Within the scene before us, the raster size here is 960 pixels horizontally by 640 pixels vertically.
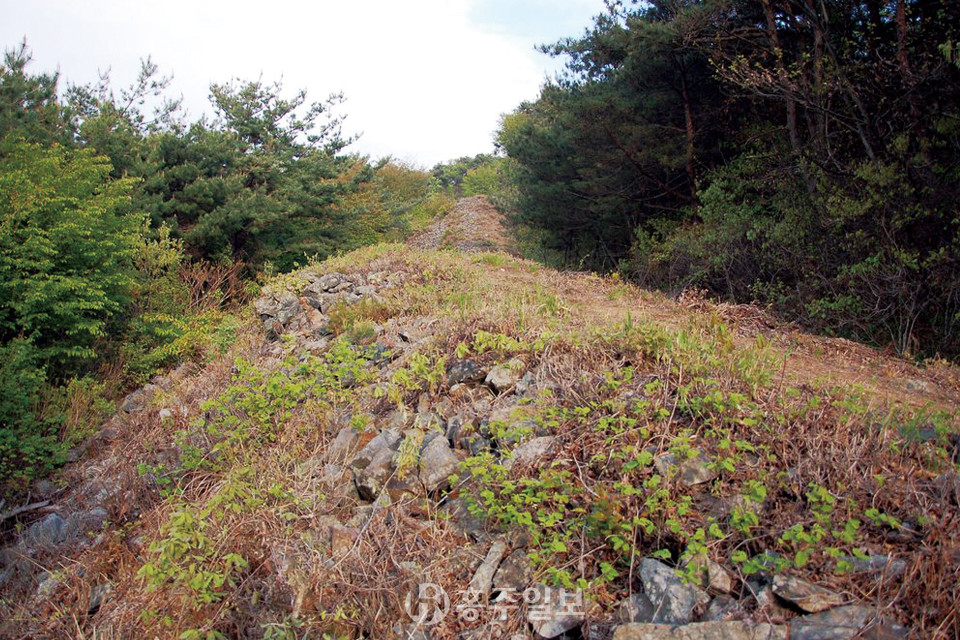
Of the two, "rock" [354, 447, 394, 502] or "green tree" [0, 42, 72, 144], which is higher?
"green tree" [0, 42, 72, 144]

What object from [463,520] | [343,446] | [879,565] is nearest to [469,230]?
[343,446]

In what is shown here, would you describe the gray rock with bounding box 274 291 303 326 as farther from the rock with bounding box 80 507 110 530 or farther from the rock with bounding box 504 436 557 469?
the rock with bounding box 504 436 557 469

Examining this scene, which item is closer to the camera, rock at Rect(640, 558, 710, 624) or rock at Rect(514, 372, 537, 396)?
rock at Rect(640, 558, 710, 624)

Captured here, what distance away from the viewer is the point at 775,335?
6.36 meters

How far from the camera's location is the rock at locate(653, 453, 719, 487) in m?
3.00

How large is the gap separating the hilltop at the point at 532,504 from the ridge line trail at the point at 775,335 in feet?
0.27

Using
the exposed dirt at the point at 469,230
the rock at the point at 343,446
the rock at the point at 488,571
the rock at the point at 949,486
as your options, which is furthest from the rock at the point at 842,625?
the exposed dirt at the point at 469,230

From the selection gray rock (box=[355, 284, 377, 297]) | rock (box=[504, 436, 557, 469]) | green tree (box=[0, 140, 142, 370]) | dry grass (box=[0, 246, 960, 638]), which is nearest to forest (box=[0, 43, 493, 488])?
green tree (box=[0, 140, 142, 370])

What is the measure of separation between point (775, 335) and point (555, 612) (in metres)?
4.76

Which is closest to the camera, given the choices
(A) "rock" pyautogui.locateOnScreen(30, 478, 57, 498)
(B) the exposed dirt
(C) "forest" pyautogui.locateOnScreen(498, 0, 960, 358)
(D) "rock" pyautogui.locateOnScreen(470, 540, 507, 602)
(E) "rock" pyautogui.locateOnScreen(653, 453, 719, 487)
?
(D) "rock" pyautogui.locateOnScreen(470, 540, 507, 602)

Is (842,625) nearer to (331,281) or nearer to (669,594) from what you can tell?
(669,594)

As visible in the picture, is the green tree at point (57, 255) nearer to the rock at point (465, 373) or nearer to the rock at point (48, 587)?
the rock at point (48, 587)

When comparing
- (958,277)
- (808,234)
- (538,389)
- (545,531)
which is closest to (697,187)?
(808,234)

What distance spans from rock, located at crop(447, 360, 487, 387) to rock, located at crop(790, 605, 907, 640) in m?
2.57
